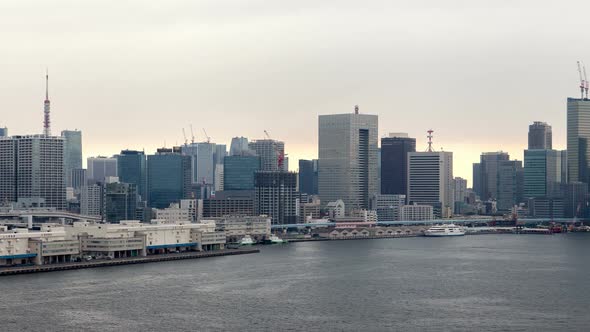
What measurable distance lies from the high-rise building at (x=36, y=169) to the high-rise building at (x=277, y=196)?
47603 mm

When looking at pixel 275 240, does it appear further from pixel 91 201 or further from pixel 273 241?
pixel 91 201

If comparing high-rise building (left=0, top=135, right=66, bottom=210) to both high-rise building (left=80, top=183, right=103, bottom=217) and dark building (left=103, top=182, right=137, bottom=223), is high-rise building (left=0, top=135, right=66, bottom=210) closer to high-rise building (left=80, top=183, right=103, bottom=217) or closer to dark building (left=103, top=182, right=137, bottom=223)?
high-rise building (left=80, top=183, right=103, bottom=217)

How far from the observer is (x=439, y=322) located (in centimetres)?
5391

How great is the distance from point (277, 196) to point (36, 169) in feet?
181

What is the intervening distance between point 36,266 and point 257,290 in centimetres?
2422

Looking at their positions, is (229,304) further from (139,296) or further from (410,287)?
(410,287)

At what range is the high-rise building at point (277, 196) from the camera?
167500 millimetres

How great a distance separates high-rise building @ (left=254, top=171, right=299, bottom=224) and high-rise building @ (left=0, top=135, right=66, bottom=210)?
47603mm

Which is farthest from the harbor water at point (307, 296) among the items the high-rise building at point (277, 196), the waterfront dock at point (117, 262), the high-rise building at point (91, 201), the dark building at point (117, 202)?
the high-rise building at point (91, 201)

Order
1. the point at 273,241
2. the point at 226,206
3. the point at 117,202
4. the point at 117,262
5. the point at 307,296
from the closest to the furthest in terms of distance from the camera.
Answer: the point at 307,296 → the point at 117,262 → the point at 273,241 → the point at 117,202 → the point at 226,206

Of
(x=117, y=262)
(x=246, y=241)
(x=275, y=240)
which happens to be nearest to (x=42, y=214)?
(x=275, y=240)

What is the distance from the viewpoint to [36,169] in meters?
194

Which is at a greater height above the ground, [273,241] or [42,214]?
[42,214]

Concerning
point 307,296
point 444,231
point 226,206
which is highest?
point 226,206
